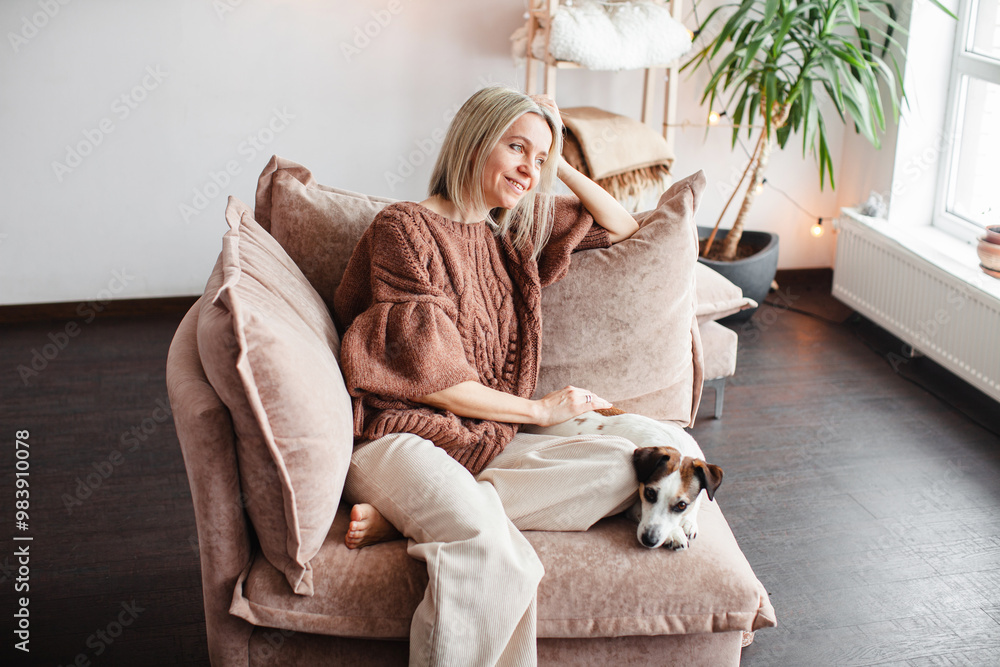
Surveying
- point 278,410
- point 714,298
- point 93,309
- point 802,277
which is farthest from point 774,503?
point 93,309

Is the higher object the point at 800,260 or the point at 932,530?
the point at 800,260

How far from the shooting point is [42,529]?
2143 mm

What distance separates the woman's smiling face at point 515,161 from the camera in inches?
66.6

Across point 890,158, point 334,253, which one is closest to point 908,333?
point 890,158

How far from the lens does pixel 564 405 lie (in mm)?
1749

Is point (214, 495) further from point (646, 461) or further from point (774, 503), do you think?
point (774, 503)

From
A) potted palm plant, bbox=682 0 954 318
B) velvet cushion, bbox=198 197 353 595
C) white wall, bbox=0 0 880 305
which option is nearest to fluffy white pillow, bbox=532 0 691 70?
potted palm plant, bbox=682 0 954 318

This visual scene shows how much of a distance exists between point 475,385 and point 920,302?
82.2 inches

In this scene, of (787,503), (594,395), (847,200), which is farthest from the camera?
(847,200)

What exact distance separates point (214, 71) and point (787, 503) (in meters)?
2.55

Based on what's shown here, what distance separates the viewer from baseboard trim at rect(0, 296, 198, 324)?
3.42m

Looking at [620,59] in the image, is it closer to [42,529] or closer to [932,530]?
[932,530]

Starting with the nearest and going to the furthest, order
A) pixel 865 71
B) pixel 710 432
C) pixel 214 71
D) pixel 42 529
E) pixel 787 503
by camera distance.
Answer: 1. pixel 42 529
2. pixel 787 503
3. pixel 710 432
4. pixel 865 71
5. pixel 214 71

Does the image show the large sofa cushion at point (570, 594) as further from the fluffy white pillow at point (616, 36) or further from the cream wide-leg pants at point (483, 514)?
→ the fluffy white pillow at point (616, 36)
